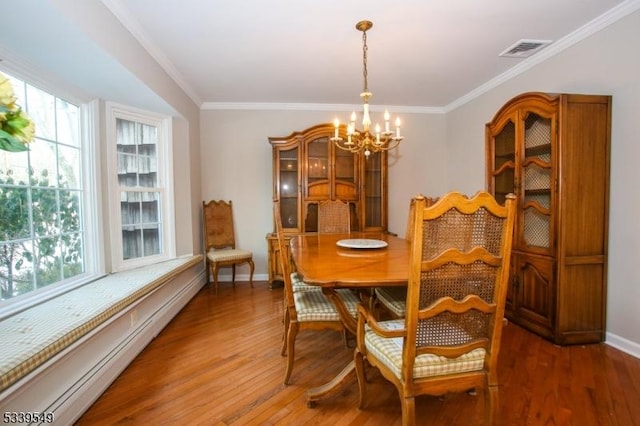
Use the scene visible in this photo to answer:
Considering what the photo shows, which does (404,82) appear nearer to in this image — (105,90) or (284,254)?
(284,254)

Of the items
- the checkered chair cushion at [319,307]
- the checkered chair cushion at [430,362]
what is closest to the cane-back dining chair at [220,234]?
the checkered chair cushion at [319,307]

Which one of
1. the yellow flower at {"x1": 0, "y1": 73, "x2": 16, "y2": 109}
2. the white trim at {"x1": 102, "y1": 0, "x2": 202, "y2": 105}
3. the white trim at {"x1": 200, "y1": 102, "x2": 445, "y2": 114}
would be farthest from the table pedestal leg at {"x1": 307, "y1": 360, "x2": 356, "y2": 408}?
the white trim at {"x1": 200, "y1": 102, "x2": 445, "y2": 114}

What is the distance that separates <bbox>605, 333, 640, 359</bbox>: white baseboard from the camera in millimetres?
2221

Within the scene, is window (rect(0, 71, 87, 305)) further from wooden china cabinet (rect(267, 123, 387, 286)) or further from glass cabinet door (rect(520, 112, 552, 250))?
glass cabinet door (rect(520, 112, 552, 250))

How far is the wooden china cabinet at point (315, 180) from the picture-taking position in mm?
4062

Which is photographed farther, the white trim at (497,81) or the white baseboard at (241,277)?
the white baseboard at (241,277)

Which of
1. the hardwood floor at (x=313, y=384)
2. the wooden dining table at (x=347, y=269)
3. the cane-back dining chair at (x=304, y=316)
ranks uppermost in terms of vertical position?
the wooden dining table at (x=347, y=269)

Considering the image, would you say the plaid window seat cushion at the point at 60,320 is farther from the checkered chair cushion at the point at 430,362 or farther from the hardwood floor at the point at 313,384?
the checkered chair cushion at the point at 430,362

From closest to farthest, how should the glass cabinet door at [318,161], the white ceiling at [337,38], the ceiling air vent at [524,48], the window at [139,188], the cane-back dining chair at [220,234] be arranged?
the white ceiling at [337,38] → the ceiling air vent at [524,48] → the window at [139,188] → the cane-back dining chair at [220,234] → the glass cabinet door at [318,161]

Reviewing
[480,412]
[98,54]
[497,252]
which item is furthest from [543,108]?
[98,54]

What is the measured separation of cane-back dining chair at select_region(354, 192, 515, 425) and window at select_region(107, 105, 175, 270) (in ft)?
8.77

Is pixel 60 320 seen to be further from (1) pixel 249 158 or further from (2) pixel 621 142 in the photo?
(2) pixel 621 142

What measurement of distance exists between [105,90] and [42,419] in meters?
2.27

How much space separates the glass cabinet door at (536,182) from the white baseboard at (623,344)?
30.6 inches
